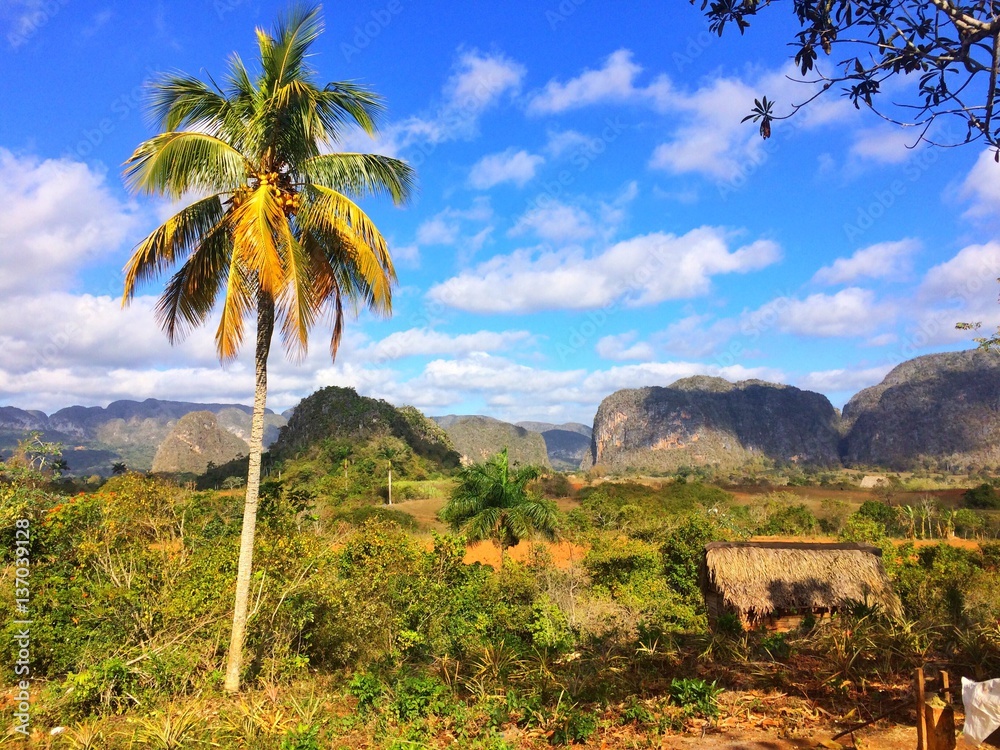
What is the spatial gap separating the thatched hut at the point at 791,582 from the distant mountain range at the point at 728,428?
4455 centimetres

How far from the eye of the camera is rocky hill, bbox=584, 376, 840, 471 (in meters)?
90.4

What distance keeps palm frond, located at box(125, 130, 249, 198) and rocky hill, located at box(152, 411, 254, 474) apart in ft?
268

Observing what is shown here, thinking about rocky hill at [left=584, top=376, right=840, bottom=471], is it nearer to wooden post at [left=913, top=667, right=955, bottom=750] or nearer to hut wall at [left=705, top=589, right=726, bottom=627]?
hut wall at [left=705, top=589, right=726, bottom=627]

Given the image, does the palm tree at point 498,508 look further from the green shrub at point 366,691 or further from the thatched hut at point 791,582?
the green shrub at point 366,691

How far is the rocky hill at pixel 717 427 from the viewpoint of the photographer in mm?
90375

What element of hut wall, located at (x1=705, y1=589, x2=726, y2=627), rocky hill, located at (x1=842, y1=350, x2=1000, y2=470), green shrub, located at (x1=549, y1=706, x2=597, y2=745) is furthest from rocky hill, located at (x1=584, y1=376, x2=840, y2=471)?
green shrub, located at (x1=549, y1=706, x2=597, y2=745)

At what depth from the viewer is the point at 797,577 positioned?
37.4 ft

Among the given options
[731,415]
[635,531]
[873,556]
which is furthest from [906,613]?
[731,415]

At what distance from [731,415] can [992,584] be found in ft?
→ 284

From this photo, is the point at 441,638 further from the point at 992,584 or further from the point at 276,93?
the point at 992,584

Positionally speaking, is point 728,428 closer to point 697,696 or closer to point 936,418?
point 936,418

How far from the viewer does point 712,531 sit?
1823 cm

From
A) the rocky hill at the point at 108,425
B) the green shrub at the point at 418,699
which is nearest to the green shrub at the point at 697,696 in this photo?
the green shrub at the point at 418,699

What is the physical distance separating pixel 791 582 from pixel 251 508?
962 centimetres
